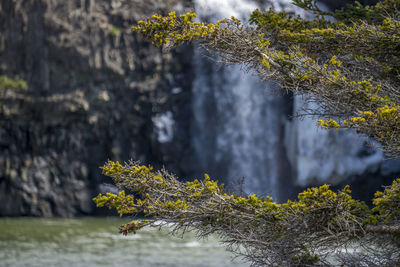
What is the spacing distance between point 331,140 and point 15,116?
38.1 ft

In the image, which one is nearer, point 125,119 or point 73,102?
point 73,102

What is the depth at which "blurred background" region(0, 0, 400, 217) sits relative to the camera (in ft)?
64.2

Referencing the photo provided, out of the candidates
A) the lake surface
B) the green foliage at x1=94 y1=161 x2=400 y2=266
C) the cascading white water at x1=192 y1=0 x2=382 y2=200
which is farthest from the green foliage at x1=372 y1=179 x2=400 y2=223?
the cascading white water at x1=192 y1=0 x2=382 y2=200

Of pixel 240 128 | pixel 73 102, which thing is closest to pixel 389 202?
pixel 240 128

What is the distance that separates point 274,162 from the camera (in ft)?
67.1

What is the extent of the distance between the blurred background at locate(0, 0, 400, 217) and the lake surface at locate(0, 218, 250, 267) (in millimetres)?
3075

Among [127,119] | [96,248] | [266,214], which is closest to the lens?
[266,214]

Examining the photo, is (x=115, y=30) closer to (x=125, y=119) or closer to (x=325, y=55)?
(x=125, y=119)

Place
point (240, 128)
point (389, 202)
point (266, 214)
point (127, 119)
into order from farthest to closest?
point (240, 128) < point (127, 119) < point (266, 214) < point (389, 202)

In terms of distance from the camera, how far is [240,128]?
20.6 meters

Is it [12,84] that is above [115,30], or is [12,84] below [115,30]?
below

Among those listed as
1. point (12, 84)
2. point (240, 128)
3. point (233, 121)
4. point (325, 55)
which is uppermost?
point (325, 55)

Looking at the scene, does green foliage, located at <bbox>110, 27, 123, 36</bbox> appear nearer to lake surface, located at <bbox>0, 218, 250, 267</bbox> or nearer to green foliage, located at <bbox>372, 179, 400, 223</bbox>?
lake surface, located at <bbox>0, 218, 250, 267</bbox>

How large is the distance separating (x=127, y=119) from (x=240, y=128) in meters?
4.33
